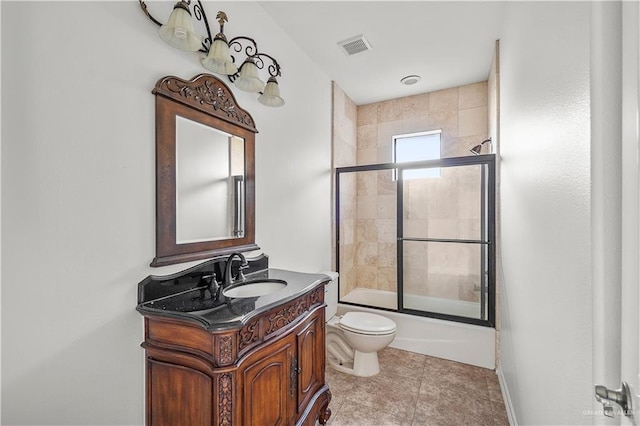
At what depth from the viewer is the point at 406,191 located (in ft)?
10.1

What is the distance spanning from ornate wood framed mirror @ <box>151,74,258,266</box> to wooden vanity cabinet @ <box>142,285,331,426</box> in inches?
15.5

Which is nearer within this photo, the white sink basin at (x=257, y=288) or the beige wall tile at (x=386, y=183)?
the white sink basin at (x=257, y=288)

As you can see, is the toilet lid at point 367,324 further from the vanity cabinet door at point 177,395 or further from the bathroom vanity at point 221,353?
the vanity cabinet door at point 177,395

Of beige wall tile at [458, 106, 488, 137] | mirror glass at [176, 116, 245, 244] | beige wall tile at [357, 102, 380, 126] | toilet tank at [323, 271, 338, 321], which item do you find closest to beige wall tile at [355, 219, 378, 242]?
toilet tank at [323, 271, 338, 321]

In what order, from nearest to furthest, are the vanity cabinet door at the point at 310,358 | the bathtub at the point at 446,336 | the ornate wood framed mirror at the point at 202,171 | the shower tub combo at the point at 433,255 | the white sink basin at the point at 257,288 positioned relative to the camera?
the ornate wood framed mirror at the point at 202,171 → the vanity cabinet door at the point at 310,358 → the white sink basin at the point at 257,288 → the bathtub at the point at 446,336 → the shower tub combo at the point at 433,255

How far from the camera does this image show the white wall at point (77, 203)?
91 cm

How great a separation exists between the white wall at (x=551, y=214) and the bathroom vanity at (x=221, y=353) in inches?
39.5

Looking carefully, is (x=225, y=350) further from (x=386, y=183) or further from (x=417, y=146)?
(x=417, y=146)

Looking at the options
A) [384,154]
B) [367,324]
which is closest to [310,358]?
[367,324]

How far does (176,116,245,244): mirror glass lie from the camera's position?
1.43 meters

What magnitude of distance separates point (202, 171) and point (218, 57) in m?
0.58

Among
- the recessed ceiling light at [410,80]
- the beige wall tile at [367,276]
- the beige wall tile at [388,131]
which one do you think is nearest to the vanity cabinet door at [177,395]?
the beige wall tile at [367,276]

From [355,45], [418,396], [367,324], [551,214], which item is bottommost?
[418,396]

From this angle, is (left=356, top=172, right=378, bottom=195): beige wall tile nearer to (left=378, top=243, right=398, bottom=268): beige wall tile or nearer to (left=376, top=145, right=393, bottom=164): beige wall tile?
(left=376, top=145, right=393, bottom=164): beige wall tile
